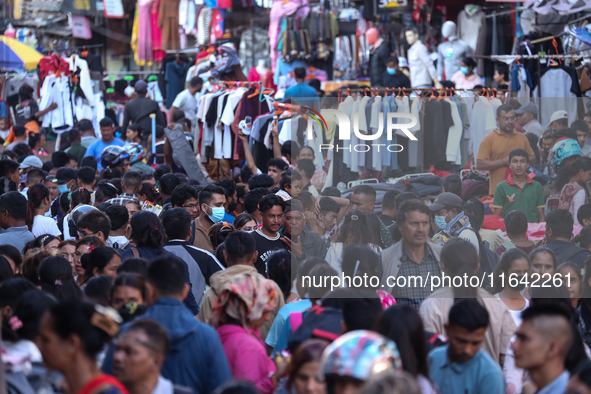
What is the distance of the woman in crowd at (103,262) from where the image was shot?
438 centimetres

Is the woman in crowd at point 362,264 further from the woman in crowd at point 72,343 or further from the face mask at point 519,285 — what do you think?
the woman in crowd at point 72,343

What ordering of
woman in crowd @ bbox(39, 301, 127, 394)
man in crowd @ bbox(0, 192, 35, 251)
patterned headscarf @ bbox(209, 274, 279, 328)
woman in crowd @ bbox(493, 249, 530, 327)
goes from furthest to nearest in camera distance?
man in crowd @ bbox(0, 192, 35, 251), woman in crowd @ bbox(493, 249, 530, 327), patterned headscarf @ bbox(209, 274, 279, 328), woman in crowd @ bbox(39, 301, 127, 394)

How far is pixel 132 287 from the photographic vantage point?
3.46 meters

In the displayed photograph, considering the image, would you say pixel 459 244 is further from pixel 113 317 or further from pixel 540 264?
pixel 113 317

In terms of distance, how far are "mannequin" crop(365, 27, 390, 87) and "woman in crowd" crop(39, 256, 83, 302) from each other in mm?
10179

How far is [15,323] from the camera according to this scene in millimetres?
2996

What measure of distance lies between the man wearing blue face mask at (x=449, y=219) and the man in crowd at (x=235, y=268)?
1867mm

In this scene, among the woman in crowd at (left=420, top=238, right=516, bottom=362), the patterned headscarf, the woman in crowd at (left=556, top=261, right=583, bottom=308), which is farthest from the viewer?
the woman in crowd at (left=556, top=261, right=583, bottom=308)

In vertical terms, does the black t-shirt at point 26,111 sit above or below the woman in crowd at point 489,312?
above

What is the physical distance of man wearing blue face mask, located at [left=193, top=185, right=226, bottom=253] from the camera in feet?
19.3

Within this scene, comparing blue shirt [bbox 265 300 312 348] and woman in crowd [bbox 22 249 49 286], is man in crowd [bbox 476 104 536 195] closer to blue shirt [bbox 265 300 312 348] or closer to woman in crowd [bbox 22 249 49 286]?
blue shirt [bbox 265 300 312 348]

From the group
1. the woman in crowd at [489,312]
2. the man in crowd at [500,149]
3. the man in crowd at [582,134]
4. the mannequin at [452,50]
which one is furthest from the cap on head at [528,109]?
the mannequin at [452,50]

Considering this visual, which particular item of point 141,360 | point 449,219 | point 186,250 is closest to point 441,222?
point 449,219

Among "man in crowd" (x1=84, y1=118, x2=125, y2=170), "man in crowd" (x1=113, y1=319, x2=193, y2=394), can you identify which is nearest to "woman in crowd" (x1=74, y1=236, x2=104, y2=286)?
"man in crowd" (x1=113, y1=319, x2=193, y2=394)
